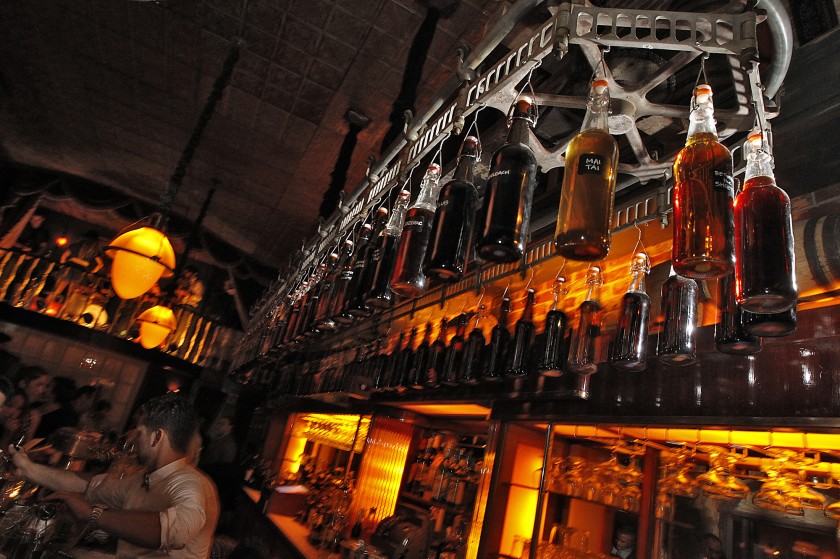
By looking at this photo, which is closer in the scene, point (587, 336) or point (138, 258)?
point (587, 336)

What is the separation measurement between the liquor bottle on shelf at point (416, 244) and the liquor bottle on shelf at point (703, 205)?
1.70ft

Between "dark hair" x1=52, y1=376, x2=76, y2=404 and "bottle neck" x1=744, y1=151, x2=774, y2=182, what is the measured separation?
37.0ft

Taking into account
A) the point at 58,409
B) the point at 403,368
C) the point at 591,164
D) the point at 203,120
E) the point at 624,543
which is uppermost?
the point at 203,120

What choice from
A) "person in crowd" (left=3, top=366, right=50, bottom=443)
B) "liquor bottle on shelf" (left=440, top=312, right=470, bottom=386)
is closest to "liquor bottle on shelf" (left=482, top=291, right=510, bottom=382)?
"liquor bottle on shelf" (left=440, top=312, right=470, bottom=386)

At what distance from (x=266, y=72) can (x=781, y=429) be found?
4.21 meters

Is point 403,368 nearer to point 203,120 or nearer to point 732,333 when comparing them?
point 732,333

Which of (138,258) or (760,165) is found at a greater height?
(138,258)

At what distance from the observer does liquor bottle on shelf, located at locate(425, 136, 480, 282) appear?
1.07 meters

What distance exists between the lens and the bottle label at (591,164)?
0.97m

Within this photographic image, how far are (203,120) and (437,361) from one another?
11.9ft

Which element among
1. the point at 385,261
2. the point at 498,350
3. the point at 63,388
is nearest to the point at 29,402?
the point at 63,388

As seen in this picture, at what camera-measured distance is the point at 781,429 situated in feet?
5.27

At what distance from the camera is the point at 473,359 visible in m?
2.61

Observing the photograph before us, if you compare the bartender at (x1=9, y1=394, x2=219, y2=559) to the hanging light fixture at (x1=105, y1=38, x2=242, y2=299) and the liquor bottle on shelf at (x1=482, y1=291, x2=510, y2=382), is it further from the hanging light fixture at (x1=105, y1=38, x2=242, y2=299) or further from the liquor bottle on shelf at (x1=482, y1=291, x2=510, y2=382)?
the hanging light fixture at (x1=105, y1=38, x2=242, y2=299)
